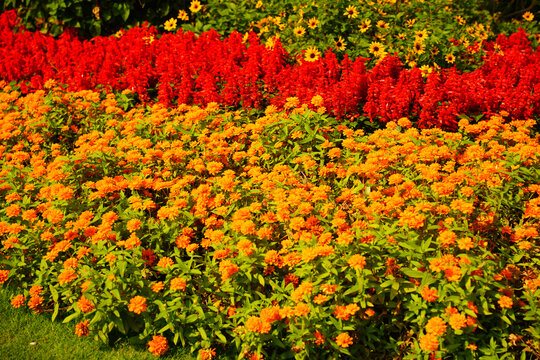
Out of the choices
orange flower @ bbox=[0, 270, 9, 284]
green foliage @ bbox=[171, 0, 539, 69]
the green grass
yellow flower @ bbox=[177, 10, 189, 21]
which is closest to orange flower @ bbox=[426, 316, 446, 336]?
the green grass

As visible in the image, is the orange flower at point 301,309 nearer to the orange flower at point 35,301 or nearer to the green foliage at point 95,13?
the orange flower at point 35,301

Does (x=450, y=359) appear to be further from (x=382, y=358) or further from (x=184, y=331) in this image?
(x=184, y=331)

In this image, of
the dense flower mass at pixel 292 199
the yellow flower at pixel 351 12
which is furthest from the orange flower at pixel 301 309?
the yellow flower at pixel 351 12

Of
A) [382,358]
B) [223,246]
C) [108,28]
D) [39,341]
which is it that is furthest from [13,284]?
[108,28]

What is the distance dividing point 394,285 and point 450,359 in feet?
1.93

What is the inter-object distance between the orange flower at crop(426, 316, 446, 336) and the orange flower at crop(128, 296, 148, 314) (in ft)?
5.04

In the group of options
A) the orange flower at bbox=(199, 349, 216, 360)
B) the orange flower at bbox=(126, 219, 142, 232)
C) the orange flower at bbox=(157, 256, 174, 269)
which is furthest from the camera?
the orange flower at bbox=(126, 219, 142, 232)

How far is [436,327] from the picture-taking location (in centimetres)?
244

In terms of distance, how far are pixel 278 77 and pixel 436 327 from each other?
310cm

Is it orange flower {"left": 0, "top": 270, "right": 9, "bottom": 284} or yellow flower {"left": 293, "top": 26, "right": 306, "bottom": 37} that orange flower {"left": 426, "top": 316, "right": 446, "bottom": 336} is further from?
yellow flower {"left": 293, "top": 26, "right": 306, "bottom": 37}

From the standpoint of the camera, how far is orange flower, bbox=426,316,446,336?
2432 millimetres

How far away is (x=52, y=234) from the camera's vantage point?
11.0ft

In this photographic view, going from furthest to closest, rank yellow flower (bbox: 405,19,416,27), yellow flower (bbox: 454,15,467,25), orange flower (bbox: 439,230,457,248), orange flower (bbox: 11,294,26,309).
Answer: yellow flower (bbox: 454,15,467,25), yellow flower (bbox: 405,19,416,27), orange flower (bbox: 11,294,26,309), orange flower (bbox: 439,230,457,248)

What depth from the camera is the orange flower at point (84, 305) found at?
2902 mm
